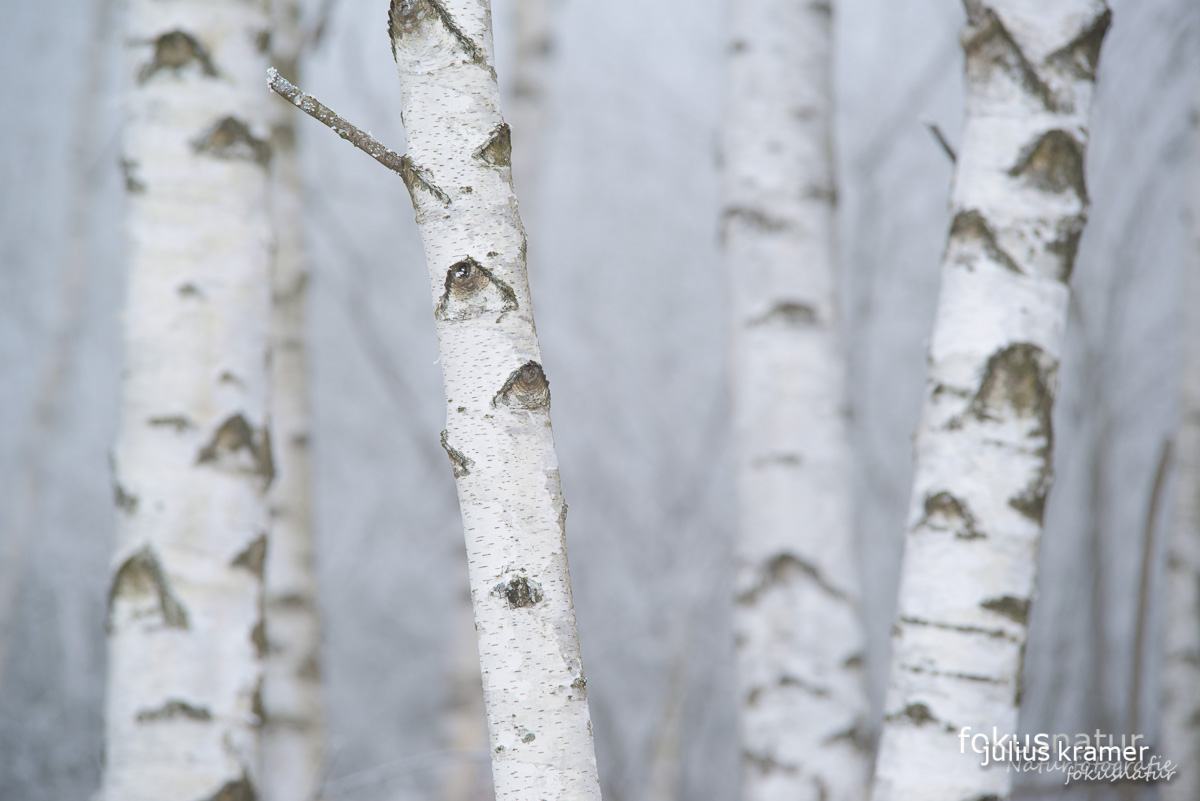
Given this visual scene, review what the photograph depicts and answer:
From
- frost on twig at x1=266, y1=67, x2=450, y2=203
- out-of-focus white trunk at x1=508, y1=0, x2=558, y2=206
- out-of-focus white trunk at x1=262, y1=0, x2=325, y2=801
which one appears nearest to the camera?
frost on twig at x1=266, y1=67, x2=450, y2=203

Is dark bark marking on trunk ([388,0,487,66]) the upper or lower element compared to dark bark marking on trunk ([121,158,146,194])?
lower

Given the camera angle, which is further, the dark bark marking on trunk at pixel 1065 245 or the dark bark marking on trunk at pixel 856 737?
the dark bark marking on trunk at pixel 856 737

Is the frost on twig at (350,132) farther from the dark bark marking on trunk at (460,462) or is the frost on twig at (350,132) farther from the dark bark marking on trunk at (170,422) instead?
the dark bark marking on trunk at (170,422)

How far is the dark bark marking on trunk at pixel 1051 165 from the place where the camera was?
85cm

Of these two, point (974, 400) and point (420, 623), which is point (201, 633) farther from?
point (420, 623)

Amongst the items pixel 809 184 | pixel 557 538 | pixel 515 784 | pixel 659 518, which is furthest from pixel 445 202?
pixel 659 518

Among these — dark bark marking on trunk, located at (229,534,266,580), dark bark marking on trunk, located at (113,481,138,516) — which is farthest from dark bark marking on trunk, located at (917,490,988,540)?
dark bark marking on trunk, located at (113,481,138,516)

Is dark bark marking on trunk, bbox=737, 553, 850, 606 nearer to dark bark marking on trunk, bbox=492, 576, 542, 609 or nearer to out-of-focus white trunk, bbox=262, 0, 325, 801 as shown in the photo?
dark bark marking on trunk, bbox=492, 576, 542, 609

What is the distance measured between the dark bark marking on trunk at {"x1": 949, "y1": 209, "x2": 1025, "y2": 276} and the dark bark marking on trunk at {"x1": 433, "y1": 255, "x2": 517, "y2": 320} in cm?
54

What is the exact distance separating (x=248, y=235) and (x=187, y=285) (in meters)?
0.10

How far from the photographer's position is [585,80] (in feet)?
15.6

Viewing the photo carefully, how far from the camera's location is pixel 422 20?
0.62 m

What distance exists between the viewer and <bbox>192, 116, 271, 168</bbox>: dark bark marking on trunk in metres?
1.05

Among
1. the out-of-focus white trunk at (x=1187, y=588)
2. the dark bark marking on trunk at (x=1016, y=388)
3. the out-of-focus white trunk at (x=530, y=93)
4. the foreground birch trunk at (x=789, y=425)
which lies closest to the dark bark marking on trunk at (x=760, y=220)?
the foreground birch trunk at (x=789, y=425)
